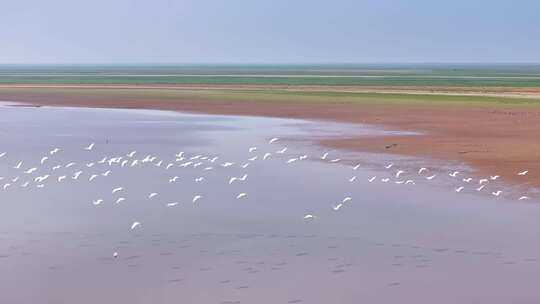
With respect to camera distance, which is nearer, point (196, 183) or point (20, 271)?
point (20, 271)

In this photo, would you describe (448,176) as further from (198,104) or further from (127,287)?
(198,104)

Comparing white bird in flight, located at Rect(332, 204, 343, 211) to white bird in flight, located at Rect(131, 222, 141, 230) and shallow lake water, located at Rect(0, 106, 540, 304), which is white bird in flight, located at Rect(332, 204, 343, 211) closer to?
shallow lake water, located at Rect(0, 106, 540, 304)

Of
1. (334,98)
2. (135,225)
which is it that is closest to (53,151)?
(135,225)

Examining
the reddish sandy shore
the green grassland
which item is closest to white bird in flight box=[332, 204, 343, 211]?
the reddish sandy shore

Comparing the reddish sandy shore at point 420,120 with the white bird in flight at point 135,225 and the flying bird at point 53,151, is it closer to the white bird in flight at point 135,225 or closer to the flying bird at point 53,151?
the flying bird at point 53,151

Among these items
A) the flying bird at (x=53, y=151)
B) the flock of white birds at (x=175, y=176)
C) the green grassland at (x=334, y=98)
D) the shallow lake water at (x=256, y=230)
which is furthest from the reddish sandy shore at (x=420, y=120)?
the flying bird at (x=53, y=151)

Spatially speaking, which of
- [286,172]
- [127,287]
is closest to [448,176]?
[286,172]
